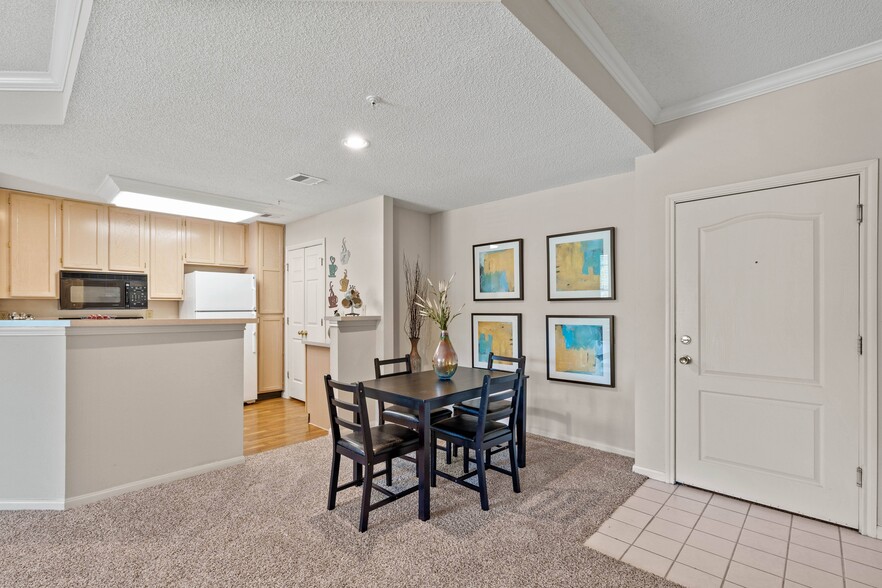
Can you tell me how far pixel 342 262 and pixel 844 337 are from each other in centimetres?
430

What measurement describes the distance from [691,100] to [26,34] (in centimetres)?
378

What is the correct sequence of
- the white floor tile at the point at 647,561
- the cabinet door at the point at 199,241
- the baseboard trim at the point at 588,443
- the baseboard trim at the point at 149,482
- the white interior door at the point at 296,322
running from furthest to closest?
the white interior door at the point at 296,322
the cabinet door at the point at 199,241
the baseboard trim at the point at 588,443
the baseboard trim at the point at 149,482
the white floor tile at the point at 647,561

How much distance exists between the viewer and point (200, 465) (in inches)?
127

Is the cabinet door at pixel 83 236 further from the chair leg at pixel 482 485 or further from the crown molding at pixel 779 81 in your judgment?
the crown molding at pixel 779 81

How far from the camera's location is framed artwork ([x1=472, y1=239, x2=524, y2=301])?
429cm

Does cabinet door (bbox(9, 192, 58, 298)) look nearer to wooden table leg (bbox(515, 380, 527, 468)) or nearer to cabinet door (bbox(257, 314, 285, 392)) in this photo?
cabinet door (bbox(257, 314, 285, 392))

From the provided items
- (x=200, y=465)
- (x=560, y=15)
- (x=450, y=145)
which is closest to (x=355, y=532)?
(x=200, y=465)

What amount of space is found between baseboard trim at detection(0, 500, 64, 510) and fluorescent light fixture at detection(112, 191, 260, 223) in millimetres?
2483

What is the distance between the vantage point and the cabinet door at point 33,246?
4375 mm

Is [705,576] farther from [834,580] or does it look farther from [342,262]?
[342,262]

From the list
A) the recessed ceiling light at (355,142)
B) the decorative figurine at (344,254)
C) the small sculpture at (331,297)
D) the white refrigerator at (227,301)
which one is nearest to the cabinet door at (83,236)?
the white refrigerator at (227,301)

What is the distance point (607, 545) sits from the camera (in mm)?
2230

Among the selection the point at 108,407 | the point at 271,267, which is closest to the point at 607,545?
the point at 108,407

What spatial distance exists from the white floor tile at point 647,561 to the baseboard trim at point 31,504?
11.0ft
